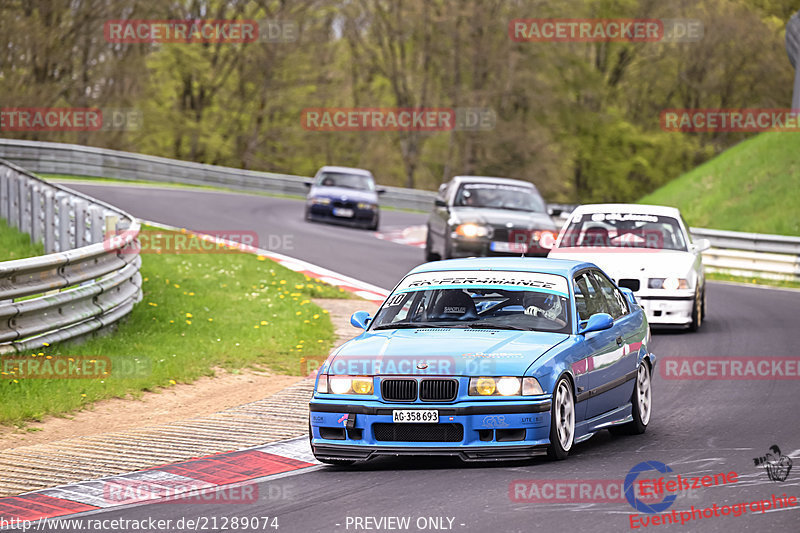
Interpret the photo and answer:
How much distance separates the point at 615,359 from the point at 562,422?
1157mm

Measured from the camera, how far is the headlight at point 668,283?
49.0ft

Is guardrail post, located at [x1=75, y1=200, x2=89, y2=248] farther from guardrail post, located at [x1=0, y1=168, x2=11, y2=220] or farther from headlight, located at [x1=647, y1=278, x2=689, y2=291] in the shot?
headlight, located at [x1=647, y1=278, x2=689, y2=291]

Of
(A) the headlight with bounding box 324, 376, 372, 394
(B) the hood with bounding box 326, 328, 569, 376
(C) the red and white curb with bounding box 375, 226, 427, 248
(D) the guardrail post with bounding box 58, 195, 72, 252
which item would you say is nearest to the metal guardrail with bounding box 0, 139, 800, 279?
(C) the red and white curb with bounding box 375, 226, 427, 248

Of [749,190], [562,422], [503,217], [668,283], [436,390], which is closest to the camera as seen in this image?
[436,390]

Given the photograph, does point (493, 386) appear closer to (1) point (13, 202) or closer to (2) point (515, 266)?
(2) point (515, 266)

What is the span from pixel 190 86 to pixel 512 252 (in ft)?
133

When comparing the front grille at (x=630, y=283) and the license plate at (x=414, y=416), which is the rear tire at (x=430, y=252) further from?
the license plate at (x=414, y=416)

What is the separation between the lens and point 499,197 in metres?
21.2

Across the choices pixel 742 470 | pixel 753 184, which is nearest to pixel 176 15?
pixel 753 184

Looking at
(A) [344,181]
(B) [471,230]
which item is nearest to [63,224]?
(B) [471,230]

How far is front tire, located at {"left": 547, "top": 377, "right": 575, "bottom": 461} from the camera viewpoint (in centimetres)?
778

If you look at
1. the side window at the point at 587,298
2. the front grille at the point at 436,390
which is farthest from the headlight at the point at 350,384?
the side window at the point at 587,298

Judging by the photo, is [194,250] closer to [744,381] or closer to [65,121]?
[744,381]

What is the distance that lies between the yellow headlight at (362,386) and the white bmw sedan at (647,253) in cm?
756
